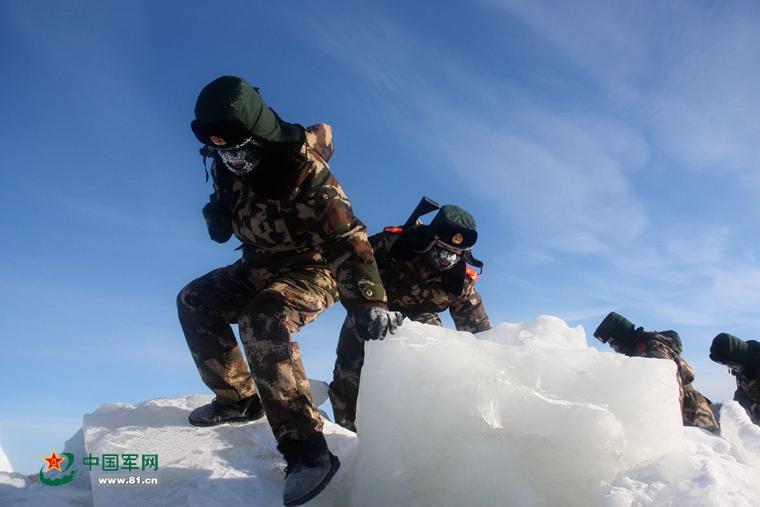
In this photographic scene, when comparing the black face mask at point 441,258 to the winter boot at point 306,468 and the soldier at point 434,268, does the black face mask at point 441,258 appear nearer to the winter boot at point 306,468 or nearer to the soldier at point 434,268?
the soldier at point 434,268

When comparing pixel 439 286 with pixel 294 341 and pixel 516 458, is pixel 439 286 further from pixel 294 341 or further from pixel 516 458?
pixel 516 458

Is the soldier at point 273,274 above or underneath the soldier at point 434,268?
underneath

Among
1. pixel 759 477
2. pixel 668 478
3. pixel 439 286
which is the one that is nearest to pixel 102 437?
pixel 668 478

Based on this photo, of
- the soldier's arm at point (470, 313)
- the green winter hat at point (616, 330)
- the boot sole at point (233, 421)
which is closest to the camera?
the boot sole at point (233, 421)

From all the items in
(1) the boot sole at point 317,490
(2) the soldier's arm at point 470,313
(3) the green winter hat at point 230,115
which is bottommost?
(1) the boot sole at point 317,490

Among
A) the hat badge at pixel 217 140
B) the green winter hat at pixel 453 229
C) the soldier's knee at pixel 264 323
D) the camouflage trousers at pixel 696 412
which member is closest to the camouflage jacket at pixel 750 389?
the camouflage trousers at pixel 696 412

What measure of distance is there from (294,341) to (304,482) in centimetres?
72

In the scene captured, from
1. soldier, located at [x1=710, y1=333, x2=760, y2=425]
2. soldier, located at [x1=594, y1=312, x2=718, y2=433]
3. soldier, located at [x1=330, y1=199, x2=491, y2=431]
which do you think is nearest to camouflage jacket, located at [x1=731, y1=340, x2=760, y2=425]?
soldier, located at [x1=710, y1=333, x2=760, y2=425]

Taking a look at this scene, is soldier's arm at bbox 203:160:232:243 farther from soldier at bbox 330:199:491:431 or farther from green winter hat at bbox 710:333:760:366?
green winter hat at bbox 710:333:760:366

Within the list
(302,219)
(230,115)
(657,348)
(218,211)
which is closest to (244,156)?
(230,115)

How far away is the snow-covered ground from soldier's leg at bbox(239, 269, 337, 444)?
0.28m

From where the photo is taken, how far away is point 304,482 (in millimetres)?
2400

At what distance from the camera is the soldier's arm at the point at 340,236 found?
116 inches

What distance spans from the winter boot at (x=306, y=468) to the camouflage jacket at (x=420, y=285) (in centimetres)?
335
